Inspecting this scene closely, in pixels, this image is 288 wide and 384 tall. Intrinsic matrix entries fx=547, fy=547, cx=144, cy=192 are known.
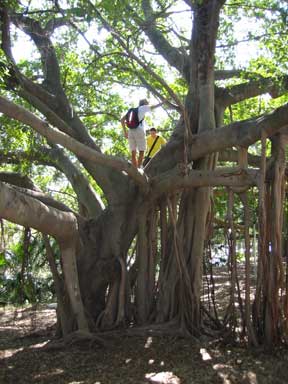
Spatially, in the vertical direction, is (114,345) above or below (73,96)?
below

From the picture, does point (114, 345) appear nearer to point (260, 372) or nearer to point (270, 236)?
point (260, 372)

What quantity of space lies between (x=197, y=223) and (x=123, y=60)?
2.71 meters

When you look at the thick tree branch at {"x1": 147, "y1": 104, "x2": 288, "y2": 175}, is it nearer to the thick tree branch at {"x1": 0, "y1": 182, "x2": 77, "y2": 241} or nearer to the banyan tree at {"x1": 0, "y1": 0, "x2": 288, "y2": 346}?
the banyan tree at {"x1": 0, "y1": 0, "x2": 288, "y2": 346}

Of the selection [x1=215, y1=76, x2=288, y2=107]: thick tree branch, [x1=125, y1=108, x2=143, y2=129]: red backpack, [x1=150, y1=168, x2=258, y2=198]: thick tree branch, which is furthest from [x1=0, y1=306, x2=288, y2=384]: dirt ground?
[x1=215, y1=76, x2=288, y2=107]: thick tree branch

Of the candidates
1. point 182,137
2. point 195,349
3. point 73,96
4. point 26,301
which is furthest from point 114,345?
point 26,301

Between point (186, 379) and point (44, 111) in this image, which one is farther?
point (44, 111)

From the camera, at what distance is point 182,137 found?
6.79m

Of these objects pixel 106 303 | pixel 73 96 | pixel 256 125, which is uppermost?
pixel 73 96

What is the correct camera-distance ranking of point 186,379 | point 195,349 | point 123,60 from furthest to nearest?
point 123,60 < point 195,349 < point 186,379

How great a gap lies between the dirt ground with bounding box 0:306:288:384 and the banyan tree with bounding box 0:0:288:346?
1.05 ft

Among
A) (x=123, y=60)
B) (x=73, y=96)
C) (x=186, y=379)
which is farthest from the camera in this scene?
(x=73, y=96)

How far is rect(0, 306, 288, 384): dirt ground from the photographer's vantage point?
4.62 metres

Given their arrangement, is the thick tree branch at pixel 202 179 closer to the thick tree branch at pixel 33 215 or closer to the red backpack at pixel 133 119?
the red backpack at pixel 133 119

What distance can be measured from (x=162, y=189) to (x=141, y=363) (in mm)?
2132
